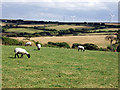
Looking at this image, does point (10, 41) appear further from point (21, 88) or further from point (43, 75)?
point (21, 88)

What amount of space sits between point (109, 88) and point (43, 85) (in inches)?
161

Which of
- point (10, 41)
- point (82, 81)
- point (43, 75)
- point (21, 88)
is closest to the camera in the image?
point (21, 88)

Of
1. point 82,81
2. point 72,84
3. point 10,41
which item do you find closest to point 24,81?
point 72,84

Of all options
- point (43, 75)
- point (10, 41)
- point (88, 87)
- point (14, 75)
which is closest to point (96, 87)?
point (88, 87)

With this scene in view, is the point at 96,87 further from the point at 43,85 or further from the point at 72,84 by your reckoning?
the point at 43,85

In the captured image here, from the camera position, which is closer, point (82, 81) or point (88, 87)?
point (88, 87)

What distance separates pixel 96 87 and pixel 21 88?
182 inches

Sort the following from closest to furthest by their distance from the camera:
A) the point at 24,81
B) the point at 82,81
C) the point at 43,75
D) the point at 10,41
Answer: the point at 24,81, the point at 82,81, the point at 43,75, the point at 10,41

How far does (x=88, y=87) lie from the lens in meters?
12.5

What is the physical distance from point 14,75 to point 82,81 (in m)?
4.89

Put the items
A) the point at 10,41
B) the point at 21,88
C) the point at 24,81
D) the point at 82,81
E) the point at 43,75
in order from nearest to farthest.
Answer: the point at 21,88 < the point at 24,81 < the point at 82,81 < the point at 43,75 < the point at 10,41

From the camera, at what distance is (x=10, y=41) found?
Result: 2240 inches

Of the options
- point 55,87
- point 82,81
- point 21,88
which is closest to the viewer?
point 21,88

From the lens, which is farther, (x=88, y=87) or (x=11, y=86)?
(x=88, y=87)
